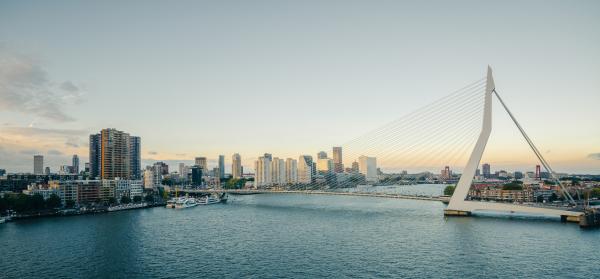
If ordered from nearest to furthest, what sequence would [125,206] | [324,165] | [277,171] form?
[125,206] < [277,171] < [324,165]

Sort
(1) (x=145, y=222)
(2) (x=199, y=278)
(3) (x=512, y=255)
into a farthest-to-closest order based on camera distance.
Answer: (1) (x=145, y=222)
(3) (x=512, y=255)
(2) (x=199, y=278)

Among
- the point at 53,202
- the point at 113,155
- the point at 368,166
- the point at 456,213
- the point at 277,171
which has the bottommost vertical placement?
the point at 456,213

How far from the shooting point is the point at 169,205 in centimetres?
4856

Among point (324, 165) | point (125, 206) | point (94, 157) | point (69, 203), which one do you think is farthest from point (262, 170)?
point (69, 203)

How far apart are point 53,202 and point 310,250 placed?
30.6 m

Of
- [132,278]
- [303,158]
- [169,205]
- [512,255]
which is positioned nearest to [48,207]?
[169,205]

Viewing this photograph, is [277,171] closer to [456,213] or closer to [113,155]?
[113,155]

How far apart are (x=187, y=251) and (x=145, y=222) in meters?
14.0

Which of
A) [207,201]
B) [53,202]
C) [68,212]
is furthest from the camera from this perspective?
[207,201]

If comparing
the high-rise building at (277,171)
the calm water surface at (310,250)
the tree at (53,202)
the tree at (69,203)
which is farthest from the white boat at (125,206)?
the high-rise building at (277,171)

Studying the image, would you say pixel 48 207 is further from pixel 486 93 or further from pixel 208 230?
pixel 486 93

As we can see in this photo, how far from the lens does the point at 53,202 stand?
38906 millimetres

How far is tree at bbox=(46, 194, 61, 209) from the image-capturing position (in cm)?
3859

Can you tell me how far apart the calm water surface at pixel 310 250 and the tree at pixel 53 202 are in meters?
9.71
